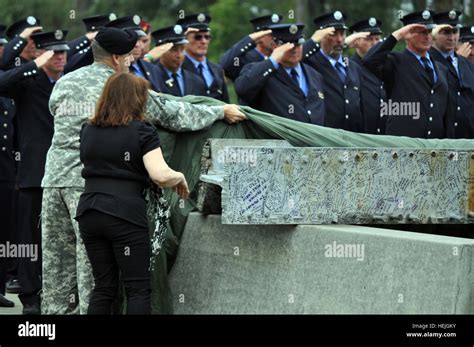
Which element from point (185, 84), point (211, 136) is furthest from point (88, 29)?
point (211, 136)

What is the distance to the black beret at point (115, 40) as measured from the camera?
8672 mm

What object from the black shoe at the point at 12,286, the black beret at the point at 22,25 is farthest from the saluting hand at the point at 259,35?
the black shoe at the point at 12,286

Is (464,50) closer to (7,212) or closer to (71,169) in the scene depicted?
(7,212)

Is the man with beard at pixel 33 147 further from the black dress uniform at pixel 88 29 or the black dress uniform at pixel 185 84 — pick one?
the black dress uniform at pixel 185 84

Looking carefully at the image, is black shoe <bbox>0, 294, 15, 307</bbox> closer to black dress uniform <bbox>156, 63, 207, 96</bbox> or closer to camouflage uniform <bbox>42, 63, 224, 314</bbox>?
camouflage uniform <bbox>42, 63, 224, 314</bbox>

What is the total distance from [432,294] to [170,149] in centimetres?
266

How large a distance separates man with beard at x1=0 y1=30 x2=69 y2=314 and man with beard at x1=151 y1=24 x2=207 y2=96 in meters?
1.91

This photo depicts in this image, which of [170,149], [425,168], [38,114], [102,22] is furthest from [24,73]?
[425,168]

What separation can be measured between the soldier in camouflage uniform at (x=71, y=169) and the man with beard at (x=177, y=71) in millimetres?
3314

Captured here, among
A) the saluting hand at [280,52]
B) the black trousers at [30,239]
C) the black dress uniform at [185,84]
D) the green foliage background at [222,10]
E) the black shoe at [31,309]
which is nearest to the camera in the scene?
the black shoe at [31,309]

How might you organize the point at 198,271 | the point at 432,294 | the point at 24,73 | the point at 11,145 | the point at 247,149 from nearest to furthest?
the point at 432,294
the point at 247,149
the point at 198,271
the point at 24,73
the point at 11,145

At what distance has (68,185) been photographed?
8.77 meters
